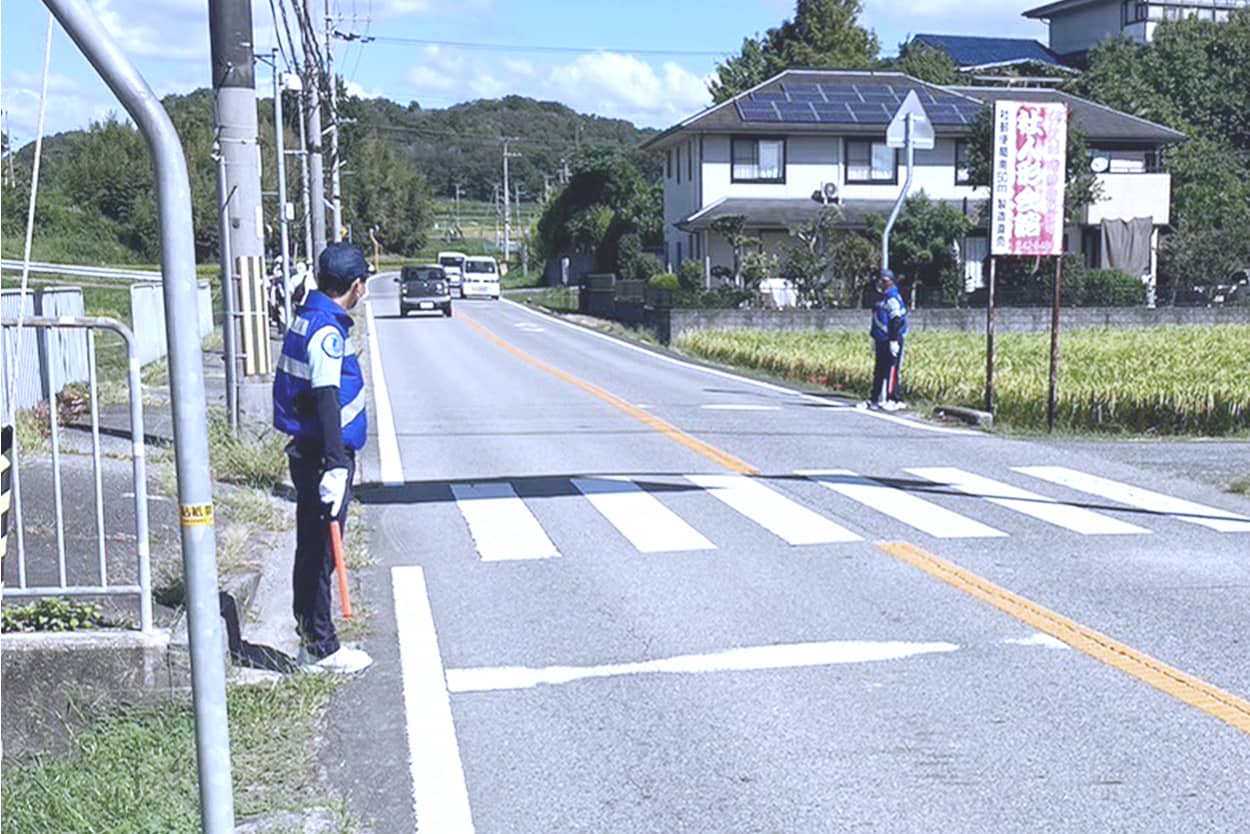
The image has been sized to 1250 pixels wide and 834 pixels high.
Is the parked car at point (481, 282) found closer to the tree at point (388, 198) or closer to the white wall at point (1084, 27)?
the tree at point (388, 198)

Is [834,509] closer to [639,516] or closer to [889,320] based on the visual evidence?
[639,516]

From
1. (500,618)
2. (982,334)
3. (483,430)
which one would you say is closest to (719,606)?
(500,618)

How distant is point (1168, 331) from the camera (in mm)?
34656

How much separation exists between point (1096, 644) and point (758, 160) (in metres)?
41.7

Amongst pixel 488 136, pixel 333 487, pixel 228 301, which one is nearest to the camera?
pixel 333 487

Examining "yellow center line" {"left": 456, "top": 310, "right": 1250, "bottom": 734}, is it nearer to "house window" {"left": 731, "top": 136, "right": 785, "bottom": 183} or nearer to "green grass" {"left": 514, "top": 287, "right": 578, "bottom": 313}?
"house window" {"left": 731, "top": 136, "right": 785, "bottom": 183}

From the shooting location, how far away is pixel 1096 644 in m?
6.82

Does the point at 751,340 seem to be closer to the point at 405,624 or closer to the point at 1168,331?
the point at 1168,331

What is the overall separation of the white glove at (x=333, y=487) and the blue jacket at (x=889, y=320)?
12867mm

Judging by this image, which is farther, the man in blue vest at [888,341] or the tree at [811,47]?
the tree at [811,47]

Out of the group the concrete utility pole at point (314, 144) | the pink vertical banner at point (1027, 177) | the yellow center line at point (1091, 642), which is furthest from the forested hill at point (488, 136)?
the yellow center line at point (1091, 642)

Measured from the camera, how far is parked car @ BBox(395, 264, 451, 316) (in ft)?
154

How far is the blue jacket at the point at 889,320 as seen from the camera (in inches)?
711

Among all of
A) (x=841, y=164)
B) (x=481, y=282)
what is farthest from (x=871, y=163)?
(x=481, y=282)
